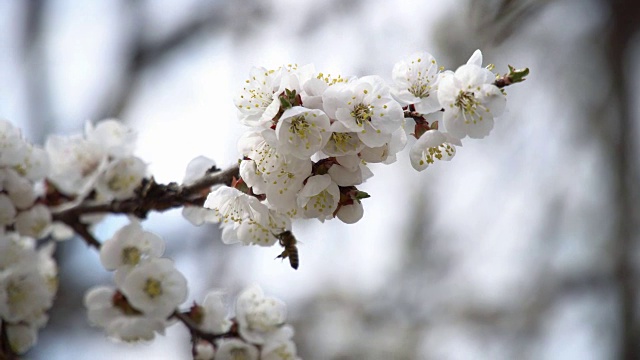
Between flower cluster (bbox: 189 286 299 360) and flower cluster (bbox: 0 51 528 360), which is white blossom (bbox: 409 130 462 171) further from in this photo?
flower cluster (bbox: 189 286 299 360)

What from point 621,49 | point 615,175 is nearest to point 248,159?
point 621,49

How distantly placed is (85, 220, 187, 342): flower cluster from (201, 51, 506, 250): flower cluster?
12.7 inches

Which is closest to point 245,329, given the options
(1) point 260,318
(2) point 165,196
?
(1) point 260,318

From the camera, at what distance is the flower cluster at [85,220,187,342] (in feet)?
4.10

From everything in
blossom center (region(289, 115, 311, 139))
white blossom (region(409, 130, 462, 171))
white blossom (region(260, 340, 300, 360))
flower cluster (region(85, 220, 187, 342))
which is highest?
white blossom (region(409, 130, 462, 171))

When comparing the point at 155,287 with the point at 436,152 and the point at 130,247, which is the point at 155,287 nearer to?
the point at 130,247

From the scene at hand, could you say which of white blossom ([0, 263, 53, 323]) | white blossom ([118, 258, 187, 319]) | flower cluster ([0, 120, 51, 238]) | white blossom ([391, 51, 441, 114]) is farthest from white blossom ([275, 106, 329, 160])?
white blossom ([0, 263, 53, 323])

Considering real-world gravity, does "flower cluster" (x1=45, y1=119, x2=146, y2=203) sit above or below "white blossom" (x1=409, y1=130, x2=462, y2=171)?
below

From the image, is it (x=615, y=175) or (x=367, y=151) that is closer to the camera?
(x=367, y=151)

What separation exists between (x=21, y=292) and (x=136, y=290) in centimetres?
34

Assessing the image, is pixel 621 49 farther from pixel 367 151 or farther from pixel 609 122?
pixel 367 151

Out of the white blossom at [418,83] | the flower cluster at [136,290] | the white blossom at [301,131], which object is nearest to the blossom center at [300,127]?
the white blossom at [301,131]

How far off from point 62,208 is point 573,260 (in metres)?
3.81

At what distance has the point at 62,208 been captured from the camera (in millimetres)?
1438
